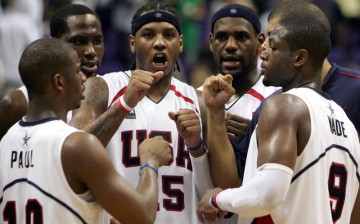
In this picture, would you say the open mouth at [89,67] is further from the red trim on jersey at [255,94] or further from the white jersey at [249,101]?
the red trim on jersey at [255,94]

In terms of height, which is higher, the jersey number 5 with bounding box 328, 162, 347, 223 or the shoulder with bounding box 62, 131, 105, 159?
the shoulder with bounding box 62, 131, 105, 159

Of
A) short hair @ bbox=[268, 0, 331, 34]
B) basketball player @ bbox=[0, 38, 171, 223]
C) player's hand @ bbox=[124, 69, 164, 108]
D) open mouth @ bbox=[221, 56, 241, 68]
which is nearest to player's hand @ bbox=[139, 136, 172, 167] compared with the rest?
basketball player @ bbox=[0, 38, 171, 223]

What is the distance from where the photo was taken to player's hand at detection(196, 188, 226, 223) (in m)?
6.45

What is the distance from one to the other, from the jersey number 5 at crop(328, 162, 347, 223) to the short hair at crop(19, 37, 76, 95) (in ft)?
6.26

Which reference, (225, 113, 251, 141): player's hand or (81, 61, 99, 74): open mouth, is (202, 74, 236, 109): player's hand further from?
(81, 61, 99, 74): open mouth

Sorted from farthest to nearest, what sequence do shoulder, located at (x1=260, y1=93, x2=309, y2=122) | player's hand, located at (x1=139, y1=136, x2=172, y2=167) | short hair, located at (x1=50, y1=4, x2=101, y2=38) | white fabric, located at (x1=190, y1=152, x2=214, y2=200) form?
short hair, located at (x1=50, y1=4, x2=101, y2=38)
white fabric, located at (x1=190, y1=152, x2=214, y2=200)
player's hand, located at (x1=139, y1=136, x2=172, y2=167)
shoulder, located at (x1=260, y1=93, x2=309, y2=122)

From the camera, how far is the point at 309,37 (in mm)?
6070

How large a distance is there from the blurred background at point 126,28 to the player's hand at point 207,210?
720 cm

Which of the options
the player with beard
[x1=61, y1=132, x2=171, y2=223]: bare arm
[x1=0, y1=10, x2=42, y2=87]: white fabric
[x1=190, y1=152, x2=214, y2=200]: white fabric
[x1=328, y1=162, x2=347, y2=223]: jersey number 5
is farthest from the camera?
[x1=0, y1=10, x2=42, y2=87]: white fabric

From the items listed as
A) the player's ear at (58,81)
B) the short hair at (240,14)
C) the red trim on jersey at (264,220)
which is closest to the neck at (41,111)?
the player's ear at (58,81)

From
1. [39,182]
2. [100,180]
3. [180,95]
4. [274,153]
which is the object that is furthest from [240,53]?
[39,182]

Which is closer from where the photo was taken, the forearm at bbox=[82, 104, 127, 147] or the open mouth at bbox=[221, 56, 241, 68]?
the forearm at bbox=[82, 104, 127, 147]

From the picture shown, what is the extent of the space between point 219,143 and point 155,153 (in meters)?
0.71

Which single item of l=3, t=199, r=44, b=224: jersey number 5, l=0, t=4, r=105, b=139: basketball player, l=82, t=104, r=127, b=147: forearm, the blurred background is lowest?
l=3, t=199, r=44, b=224: jersey number 5
